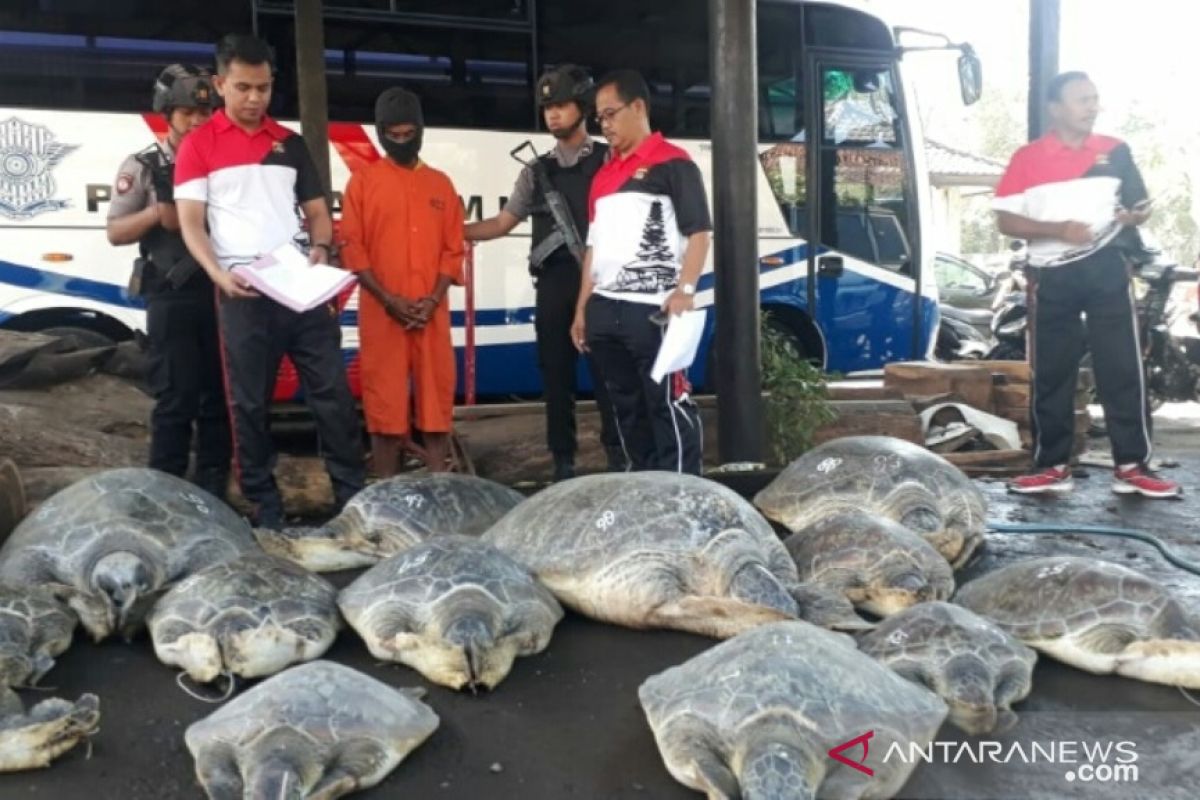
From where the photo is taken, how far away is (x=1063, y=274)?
18.2 feet

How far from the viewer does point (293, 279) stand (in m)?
4.40

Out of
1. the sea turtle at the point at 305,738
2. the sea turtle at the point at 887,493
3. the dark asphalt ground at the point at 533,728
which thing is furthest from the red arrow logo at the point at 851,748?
the sea turtle at the point at 887,493

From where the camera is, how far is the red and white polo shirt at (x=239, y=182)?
4.44m

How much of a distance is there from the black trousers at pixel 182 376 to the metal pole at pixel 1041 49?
551 centimetres

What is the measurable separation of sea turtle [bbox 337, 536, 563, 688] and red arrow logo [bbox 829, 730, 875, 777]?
1025 millimetres

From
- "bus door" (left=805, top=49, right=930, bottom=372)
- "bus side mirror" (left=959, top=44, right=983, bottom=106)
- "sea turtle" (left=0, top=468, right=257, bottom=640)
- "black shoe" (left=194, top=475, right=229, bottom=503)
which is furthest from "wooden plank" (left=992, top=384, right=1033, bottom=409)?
"sea turtle" (left=0, top=468, right=257, bottom=640)

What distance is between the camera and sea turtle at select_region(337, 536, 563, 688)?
298 centimetres

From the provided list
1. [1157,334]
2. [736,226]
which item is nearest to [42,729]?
[736,226]

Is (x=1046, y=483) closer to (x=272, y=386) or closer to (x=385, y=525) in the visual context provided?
(x=385, y=525)

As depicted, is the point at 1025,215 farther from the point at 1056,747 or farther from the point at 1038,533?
the point at 1056,747

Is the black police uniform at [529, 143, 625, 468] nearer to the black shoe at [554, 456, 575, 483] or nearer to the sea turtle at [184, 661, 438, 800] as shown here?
the black shoe at [554, 456, 575, 483]

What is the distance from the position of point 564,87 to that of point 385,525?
2368 millimetres

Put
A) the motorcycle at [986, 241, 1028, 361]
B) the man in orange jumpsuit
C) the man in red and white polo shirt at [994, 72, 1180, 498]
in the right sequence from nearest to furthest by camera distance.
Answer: the man in orange jumpsuit < the man in red and white polo shirt at [994, 72, 1180, 498] < the motorcycle at [986, 241, 1028, 361]

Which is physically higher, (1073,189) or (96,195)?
(96,195)
